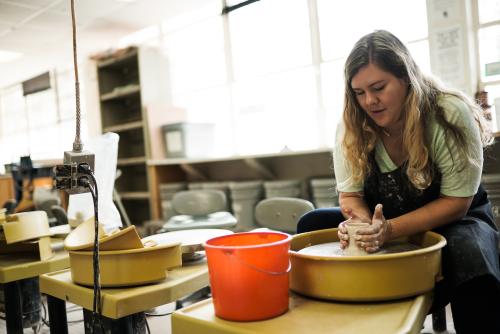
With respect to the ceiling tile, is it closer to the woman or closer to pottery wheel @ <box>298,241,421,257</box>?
the woman

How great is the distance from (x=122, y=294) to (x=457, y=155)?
84 centimetres

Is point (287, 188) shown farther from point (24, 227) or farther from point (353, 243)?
point (353, 243)

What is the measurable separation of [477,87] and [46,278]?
2950 millimetres

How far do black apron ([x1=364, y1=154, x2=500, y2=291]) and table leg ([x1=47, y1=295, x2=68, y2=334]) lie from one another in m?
0.88

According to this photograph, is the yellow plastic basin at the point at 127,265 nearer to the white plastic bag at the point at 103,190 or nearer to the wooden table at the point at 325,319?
the wooden table at the point at 325,319

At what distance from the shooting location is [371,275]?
677mm

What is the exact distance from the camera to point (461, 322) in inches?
31.9

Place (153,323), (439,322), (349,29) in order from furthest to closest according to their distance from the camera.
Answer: (349,29) < (153,323) < (439,322)

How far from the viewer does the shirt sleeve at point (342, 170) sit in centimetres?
118

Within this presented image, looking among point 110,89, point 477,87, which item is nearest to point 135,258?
point 477,87

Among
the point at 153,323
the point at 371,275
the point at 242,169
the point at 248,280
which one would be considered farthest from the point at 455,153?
the point at 242,169

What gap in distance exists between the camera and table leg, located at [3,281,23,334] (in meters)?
1.30

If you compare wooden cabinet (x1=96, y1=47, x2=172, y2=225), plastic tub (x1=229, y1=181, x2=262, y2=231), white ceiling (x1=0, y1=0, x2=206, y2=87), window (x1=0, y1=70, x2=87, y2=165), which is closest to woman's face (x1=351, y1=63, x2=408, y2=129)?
plastic tub (x1=229, y1=181, x2=262, y2=231)

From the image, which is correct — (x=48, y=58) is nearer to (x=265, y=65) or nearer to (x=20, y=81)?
(x=20, y=81)
